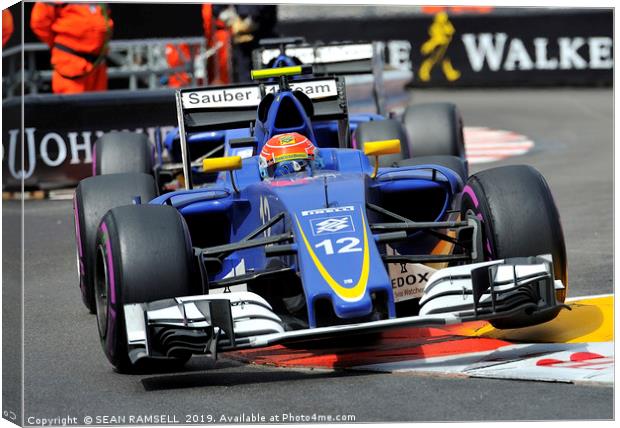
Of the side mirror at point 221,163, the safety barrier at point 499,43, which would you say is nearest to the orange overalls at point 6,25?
the side mirror at point 221,163

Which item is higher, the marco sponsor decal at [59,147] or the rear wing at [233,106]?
the rear wing at [233,106]

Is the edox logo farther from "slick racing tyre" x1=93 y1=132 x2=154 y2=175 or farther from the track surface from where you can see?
"slick racing tyre" x1=93 y1=132 x2=154 y2=175

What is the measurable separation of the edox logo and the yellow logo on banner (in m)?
18.6

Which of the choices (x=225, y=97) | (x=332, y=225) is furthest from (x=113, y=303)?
(x=225, y=97)

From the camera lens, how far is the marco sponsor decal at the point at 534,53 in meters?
25.6

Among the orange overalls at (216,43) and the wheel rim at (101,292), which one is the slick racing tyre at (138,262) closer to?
the wheel rim at (101,292)

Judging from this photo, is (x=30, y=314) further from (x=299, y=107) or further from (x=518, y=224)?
(x=518, y=224)

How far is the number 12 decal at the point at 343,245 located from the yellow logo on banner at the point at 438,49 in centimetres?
1880

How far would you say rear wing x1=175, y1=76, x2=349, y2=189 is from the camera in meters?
10.5

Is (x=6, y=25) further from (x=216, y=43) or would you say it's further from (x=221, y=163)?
(x=216, y=43)

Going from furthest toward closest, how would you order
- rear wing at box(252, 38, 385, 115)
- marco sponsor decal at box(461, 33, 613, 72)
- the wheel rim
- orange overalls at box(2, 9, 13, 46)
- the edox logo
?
marco sponsor decal at box(461, 33, 613, 72) → rear wing at box(252, 38, 385, 115) → the wheel rim → the edox logo → orange overalls at box(2, 9, 13, 46)

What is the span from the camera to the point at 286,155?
872cm

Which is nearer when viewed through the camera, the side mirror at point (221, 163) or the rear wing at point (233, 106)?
the side mirror at point (221, 163)

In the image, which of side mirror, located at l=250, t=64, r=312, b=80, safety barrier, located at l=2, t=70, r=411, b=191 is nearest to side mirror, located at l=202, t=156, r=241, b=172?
side mirror, located at l=250, t=64, r=312, b=80
